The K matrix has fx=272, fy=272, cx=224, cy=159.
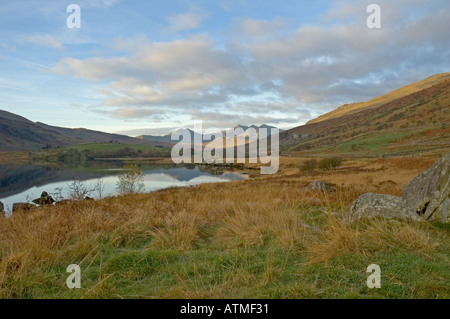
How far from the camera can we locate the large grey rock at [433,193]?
7.83 metres

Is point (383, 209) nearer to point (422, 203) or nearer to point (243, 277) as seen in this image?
point (422, 203)

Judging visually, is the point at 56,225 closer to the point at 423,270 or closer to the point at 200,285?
the point at 200,285

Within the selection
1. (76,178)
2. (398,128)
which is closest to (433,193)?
(76,178)

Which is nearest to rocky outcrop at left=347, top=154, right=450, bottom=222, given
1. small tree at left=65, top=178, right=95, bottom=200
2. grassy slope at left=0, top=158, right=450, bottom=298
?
grassy slope at left=0, top=158, right=450, bottom=298

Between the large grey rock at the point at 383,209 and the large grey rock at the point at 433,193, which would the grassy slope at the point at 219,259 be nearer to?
the large grey rock at the point at 383,209


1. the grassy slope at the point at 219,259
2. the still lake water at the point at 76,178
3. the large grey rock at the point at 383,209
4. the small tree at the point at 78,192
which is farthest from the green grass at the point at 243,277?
the still lake water at the point at 76,178

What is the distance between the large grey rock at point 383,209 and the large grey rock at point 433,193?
0.67m

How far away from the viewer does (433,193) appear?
840 cm

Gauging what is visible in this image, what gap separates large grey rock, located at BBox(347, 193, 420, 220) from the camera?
7.77 metres

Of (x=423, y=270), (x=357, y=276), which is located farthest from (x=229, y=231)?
(x=423, y=270)

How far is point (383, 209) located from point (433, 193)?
6.19ft
